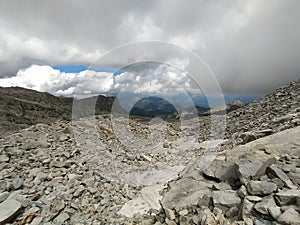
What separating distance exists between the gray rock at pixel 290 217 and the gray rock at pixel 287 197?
32 centimetres

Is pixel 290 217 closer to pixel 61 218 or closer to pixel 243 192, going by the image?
pixel 243 192

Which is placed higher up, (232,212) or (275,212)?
(275,212)

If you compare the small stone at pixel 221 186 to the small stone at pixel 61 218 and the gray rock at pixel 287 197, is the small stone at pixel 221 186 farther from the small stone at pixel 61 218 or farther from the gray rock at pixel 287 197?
the small stone at pixel 61 218

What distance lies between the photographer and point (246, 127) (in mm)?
17641

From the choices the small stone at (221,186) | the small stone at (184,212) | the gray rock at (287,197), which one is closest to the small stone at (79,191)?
the small stone at (184,212)

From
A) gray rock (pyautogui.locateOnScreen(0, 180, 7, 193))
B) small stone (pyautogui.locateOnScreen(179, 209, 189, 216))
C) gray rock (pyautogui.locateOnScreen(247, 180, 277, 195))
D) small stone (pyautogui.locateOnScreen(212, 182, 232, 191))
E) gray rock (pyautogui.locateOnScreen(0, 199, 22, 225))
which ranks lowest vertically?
gray rock (pyautogui.locateOnScreen(0, 199, 22, 225))

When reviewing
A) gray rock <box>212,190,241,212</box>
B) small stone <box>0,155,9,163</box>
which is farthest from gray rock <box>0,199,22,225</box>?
gray rock <box>212,190,241,212</box>

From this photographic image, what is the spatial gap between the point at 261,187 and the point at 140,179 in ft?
23.9

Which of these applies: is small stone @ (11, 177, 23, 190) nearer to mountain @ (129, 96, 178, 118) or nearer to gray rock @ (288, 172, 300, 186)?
mountain @ (129, 96, 178, 118)

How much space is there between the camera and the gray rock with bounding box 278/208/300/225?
4.93 metres

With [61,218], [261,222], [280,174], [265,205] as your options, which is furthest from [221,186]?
[61,218]

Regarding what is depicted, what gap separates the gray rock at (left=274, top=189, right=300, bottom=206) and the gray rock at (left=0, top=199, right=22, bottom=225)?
29.4 ft

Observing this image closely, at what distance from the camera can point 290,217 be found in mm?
5039

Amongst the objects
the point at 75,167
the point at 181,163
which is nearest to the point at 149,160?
the point at 181,163
